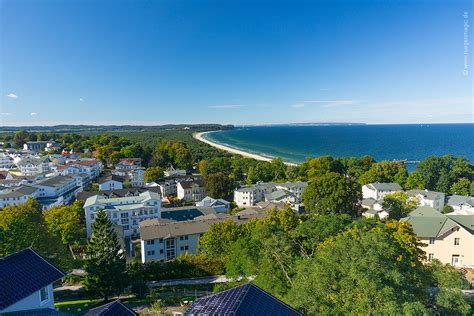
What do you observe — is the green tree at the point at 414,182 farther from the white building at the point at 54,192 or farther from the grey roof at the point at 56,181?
the grey roof at the point at 56,181

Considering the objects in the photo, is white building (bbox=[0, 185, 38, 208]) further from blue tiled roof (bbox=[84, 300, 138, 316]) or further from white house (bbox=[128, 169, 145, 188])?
blue tiled roof (bbox=[84, 300, 138, 316])

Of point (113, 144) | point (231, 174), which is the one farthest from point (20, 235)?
point (113, 144)

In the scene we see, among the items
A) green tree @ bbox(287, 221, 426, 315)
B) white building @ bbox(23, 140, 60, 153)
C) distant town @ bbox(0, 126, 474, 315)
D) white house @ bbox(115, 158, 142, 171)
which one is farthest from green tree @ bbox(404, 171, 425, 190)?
white building @ bbox(23, 140, 60, 153)

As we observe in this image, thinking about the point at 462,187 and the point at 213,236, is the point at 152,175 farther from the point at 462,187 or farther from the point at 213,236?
the point at 462,187

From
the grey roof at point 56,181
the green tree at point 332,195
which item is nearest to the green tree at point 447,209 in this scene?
the green tree at point 332,195

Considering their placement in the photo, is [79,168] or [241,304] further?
[79,168]

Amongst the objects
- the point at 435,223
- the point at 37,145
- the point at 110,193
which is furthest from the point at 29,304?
the point at 37,145
